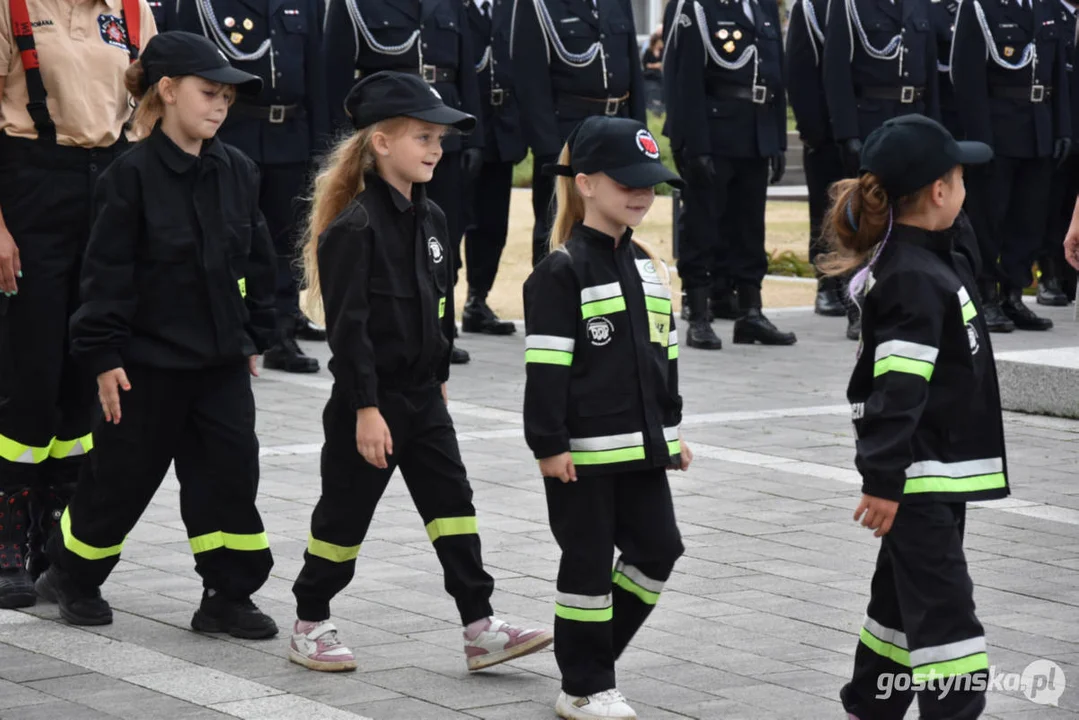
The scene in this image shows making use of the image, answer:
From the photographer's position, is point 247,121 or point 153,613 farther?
point 247,121

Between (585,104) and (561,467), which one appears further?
(585,104)

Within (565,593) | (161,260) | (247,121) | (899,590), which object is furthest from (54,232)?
(247,121)

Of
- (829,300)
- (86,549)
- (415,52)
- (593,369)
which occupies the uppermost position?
(415,52)

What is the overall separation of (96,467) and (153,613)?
0.54m

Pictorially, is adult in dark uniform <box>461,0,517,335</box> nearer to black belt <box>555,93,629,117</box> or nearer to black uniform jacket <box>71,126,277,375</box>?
black belt <box>555,93,629,117</box>

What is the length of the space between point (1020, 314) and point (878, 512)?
27.6ft

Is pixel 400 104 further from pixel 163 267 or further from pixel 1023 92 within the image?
pixel 1023 92

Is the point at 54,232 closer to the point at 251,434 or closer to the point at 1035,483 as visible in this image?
the point at 251,434

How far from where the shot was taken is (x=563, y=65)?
1145 cm

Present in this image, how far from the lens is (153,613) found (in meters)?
5.83

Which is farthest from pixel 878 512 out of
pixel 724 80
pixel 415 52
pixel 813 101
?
pixel 813 101

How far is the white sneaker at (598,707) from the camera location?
4.67 m

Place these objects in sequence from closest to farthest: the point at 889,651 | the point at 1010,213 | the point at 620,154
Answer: the point at 889,651 < the point at 620,154 < the point at 1010,213

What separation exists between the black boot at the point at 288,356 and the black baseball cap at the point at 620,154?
19.4 feet
